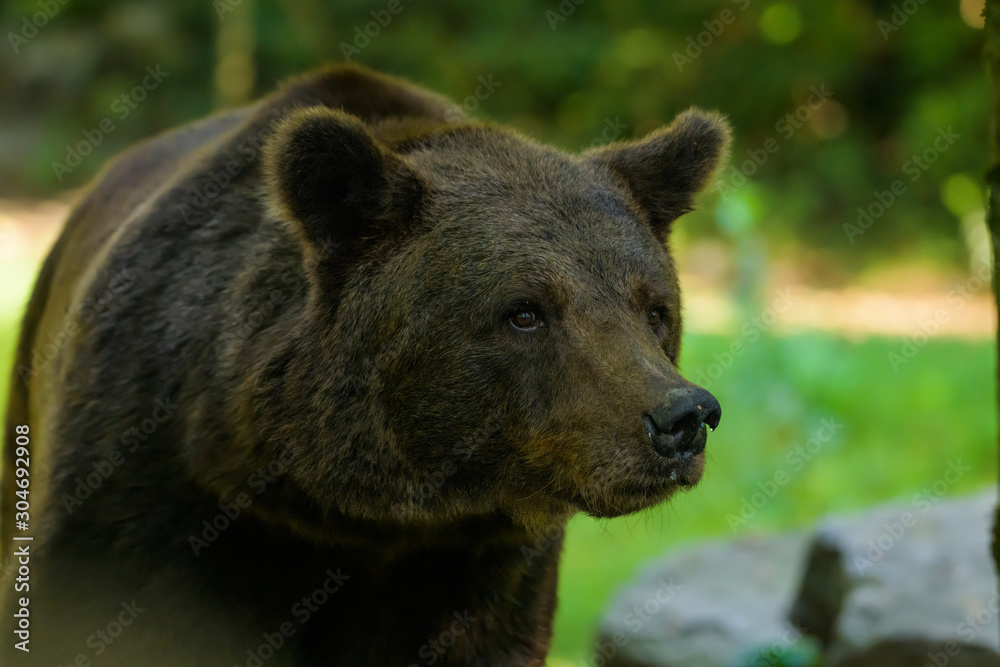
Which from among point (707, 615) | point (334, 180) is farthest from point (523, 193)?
point (707, 615)

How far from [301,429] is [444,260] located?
2.37 feet

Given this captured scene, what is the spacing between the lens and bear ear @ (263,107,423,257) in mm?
3633

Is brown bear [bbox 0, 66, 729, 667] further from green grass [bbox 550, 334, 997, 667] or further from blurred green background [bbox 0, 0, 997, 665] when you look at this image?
blurred green background [bbox 0, 0, 997, 665]

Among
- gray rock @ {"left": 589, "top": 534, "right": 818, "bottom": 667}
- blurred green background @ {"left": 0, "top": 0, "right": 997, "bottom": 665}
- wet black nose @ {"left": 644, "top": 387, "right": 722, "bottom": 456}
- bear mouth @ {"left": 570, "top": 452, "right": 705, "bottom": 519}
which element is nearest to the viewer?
wet black nose @ {"left": 644, "top": 387, "right": 722, "bottom": 456}

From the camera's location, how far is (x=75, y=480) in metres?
4.07

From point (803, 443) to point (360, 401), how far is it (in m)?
7.11

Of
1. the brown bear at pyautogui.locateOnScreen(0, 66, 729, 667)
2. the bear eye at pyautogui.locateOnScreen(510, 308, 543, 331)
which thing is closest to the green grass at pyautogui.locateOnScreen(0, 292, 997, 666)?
the brown bear at pyautogui.locateOnScreen(0, 66, 729, 667)

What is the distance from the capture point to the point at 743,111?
19.5 m

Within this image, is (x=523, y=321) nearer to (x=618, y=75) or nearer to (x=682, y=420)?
(x=682, y=420)

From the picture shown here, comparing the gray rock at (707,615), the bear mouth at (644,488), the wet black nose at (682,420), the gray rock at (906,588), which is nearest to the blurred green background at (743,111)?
the gray rock at (707,615)

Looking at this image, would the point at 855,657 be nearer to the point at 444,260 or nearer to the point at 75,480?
the point at 444,260

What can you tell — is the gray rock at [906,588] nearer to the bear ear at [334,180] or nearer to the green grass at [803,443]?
the green grass at [803,443]

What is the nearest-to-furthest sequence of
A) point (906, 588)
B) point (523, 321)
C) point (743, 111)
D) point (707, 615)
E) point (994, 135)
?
point (523, 321), point (994, 135), point (906, 588), point (707, 615), point (743, 111)

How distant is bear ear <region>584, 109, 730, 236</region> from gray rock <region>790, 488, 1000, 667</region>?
2.71m
